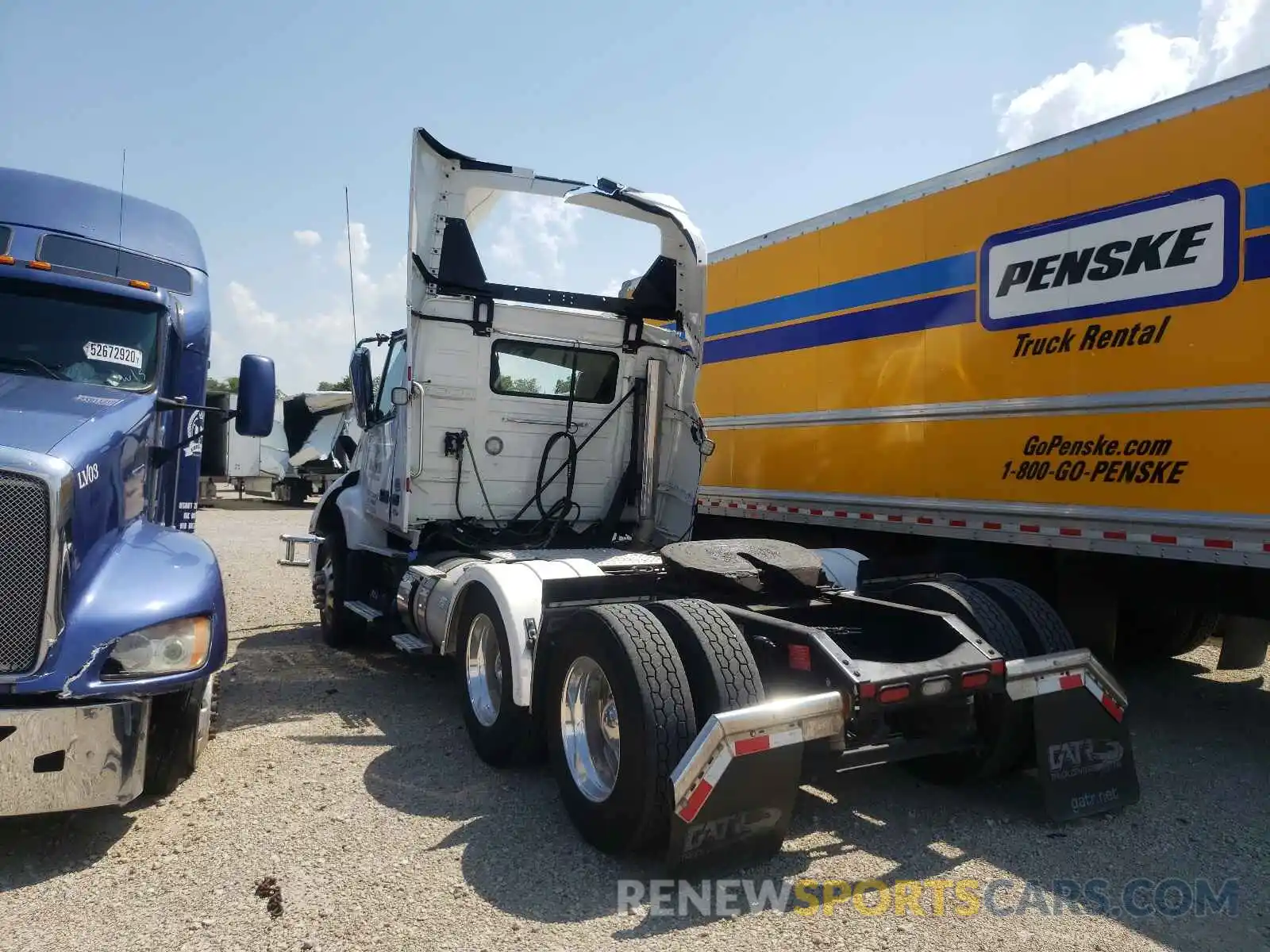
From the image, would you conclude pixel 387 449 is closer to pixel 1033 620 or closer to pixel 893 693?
pixel 893 693

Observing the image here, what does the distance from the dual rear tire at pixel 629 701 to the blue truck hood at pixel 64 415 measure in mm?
2155

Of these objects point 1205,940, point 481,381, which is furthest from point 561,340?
point 1205,940

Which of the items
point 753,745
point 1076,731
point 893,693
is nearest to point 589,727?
point 753,745

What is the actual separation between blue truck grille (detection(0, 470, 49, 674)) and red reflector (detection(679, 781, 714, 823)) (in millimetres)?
2542

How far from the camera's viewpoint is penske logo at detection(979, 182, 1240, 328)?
190 inches

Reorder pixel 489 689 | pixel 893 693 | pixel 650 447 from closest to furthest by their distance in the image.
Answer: pixel 893 693, pixel 489 689, pixel 650 447

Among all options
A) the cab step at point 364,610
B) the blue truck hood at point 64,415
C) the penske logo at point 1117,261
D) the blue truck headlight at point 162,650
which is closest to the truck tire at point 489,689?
the blue truck headlight at point 162,650

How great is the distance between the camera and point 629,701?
343cm

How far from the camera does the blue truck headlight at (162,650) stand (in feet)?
11.4

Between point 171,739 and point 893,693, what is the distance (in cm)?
304

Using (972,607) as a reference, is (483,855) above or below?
below

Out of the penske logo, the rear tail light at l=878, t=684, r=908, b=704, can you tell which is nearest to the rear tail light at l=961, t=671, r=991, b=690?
the rear tail light at l=878, t=684, r=908, b=704

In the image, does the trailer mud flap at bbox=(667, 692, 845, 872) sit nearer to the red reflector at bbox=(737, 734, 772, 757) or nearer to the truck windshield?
the red reflector at bbox=(737, 734, 772, 757)

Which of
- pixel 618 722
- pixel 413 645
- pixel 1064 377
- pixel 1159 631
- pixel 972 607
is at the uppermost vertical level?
pixel 1064 377
